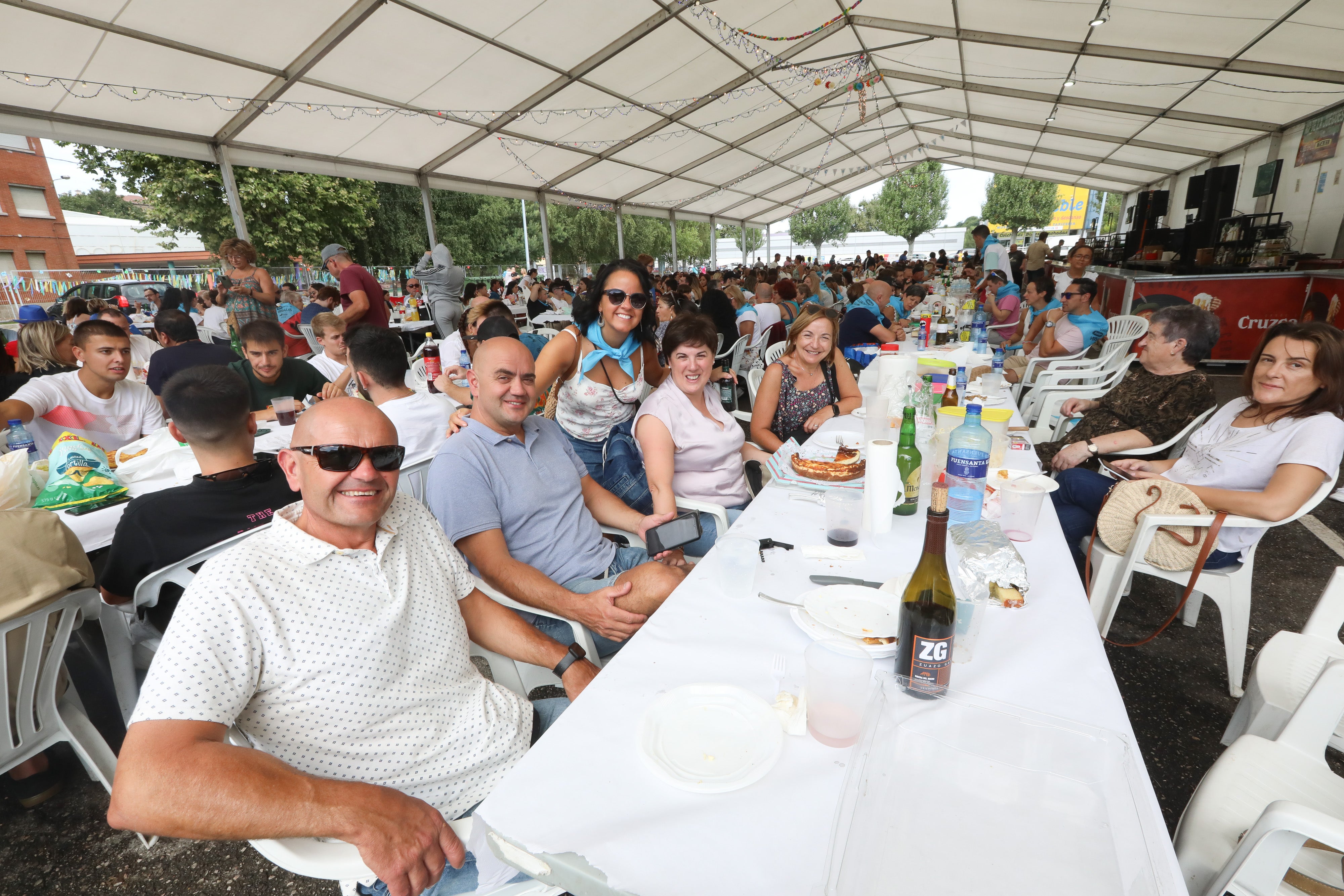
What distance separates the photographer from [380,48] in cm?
648

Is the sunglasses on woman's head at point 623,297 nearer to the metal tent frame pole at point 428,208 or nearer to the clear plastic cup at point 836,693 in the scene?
the clear plastic cup at point 836,693

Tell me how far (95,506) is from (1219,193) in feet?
48.2

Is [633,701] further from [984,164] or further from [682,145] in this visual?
[984,164]

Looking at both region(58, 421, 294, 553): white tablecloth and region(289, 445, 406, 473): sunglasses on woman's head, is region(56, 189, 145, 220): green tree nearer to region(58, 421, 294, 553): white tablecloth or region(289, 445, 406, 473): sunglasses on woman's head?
region(58, 421, 294, 553): white tablecloth

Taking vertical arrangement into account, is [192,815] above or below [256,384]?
below

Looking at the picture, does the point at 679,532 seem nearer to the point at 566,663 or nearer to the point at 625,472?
the point at 566,663

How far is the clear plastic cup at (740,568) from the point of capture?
4.55ft

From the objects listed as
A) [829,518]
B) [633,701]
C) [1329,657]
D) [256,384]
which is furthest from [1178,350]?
[256,384]

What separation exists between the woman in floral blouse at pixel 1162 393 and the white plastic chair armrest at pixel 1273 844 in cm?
223

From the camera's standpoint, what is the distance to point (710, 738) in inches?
38.2

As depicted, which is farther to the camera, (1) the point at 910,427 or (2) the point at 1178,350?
(2) the point at 1178,350

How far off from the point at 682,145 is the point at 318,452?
13162 mm

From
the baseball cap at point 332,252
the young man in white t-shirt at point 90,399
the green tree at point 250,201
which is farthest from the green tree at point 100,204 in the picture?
the young man in white t-shirt at point 90,399

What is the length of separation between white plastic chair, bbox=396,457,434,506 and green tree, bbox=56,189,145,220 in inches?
1847
